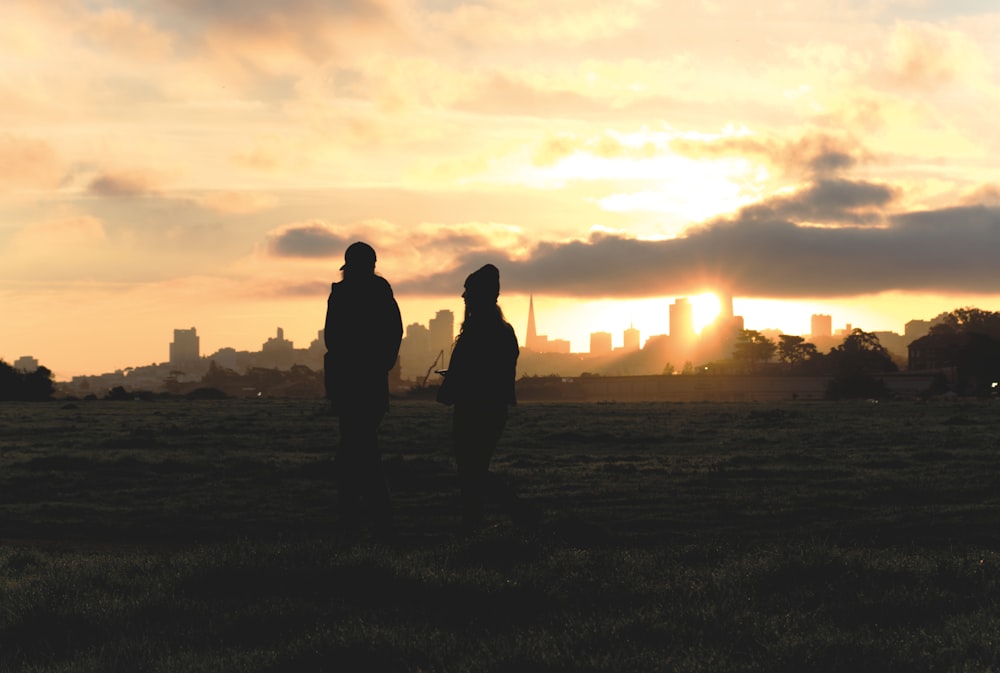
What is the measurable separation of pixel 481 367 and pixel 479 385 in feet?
0.62

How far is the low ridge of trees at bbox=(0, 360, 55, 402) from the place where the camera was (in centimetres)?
9075

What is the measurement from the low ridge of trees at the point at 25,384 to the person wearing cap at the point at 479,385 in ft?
293

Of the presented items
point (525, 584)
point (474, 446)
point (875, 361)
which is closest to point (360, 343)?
point (474, 446)

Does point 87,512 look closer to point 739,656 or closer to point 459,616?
point 459,616

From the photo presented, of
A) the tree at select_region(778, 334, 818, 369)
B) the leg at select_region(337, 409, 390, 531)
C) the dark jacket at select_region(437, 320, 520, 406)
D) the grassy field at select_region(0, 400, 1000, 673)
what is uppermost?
the tree at select_region(778, 334, 818, 369)

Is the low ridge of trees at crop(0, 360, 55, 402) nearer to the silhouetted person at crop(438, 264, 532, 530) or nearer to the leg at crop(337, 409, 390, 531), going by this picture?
the leg at crop(337, 409, 390, 531)

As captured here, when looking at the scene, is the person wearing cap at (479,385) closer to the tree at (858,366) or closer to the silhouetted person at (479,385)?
the silhouetted person at (479,385)

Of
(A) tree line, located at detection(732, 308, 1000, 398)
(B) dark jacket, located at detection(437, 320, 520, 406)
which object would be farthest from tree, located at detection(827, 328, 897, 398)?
(B) dark jacket, located at detection(437, 320, 520, 406)

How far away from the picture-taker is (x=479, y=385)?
10.6 meters

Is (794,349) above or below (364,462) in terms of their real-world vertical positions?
above

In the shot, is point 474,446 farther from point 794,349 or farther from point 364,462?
point 794,349

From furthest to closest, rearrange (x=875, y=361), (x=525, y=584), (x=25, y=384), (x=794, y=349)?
(x=794, y=349) → (x=875, y=361) → (x=25, y=384) → (x=525, y=584)

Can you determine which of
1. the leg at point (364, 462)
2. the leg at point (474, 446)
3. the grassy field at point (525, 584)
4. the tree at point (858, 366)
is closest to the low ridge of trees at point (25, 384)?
the grassy field at point (525, 584)

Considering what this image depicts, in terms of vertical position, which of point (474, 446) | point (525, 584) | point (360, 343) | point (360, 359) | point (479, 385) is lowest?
point (525, 584)
